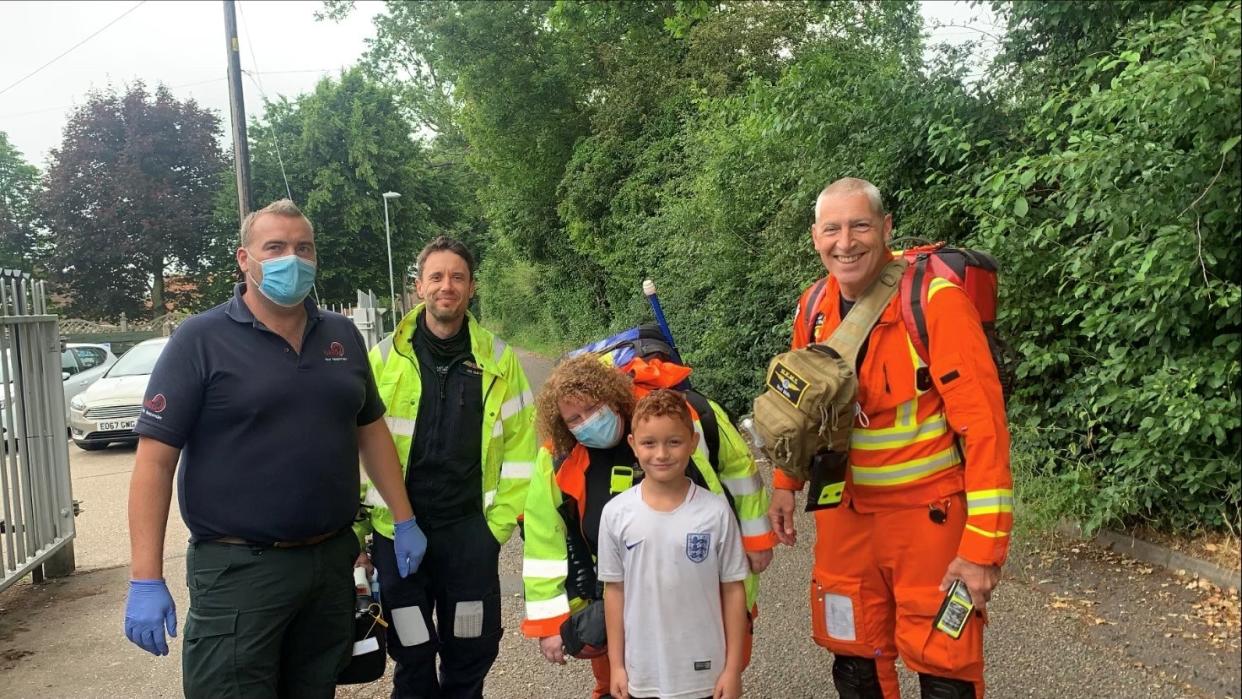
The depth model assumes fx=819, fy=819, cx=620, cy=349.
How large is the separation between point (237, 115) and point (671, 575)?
14.6 m

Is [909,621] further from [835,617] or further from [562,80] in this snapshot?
[562,80]

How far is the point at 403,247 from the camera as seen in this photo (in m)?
35.5

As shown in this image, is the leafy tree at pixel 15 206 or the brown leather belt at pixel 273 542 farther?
the leafy tree at pixel 15 206

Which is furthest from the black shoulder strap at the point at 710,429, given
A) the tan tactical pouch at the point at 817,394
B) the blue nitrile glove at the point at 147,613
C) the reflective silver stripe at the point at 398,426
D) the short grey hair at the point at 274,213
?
the blue nitrile glove at the point at 147,613

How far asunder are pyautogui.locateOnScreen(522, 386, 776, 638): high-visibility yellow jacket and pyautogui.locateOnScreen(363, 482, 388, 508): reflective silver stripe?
27.0 inches

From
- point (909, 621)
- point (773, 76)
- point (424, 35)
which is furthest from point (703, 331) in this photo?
point (424, 35)

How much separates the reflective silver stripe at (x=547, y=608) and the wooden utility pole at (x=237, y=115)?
13220mm

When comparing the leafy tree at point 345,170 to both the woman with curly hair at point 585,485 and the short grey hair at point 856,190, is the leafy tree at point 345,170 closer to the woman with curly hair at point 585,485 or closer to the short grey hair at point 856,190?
the woman with curly hair at point 585,485

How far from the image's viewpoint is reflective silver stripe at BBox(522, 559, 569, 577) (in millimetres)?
2695

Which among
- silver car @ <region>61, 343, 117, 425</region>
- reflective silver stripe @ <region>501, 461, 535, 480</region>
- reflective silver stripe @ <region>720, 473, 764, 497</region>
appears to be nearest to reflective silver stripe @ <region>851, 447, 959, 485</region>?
reflective silver stripe @ <region>720, 473, 764, 497</region>

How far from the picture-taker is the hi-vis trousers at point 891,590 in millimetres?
2467

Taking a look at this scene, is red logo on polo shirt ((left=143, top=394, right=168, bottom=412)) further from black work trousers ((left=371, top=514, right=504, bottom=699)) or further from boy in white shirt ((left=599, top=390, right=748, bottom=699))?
boy in white shirt ((left=599, top=390, right=748, bottom=699))

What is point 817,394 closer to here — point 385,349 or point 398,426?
point 398,426

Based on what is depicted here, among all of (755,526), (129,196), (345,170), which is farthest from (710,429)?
(345,170)
